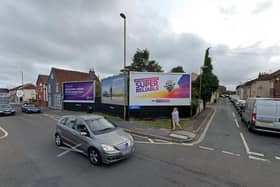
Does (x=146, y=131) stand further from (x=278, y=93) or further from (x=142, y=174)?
(x=278, y=93)

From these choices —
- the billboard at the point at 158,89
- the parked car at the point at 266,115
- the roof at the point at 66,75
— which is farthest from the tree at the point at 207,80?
the roof at the point at 66,75

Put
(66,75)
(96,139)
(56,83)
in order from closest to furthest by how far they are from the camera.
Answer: (96,139), (56,83), (66,75)

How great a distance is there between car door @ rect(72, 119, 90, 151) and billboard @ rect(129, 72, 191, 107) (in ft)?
25.8

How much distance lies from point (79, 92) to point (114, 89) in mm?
8503

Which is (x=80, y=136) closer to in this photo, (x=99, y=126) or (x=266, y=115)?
(x=99, y=126)

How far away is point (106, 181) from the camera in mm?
4238

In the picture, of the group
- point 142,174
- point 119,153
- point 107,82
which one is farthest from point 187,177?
point 107,82

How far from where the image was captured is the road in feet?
13.9

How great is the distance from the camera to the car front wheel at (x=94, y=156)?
5.19 metres

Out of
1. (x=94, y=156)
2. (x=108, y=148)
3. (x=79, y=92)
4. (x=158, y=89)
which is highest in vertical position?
(x=158, y=89)

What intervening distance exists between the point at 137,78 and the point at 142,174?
1018 cm

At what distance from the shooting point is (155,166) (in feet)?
16.9

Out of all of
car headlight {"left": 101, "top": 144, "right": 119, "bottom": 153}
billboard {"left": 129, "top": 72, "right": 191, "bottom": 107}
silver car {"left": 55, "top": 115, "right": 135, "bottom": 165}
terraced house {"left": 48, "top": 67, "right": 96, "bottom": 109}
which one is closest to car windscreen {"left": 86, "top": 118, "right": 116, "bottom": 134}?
A: silver car {"left": 55, "top": 115, "right": 135, "bottom": 165}

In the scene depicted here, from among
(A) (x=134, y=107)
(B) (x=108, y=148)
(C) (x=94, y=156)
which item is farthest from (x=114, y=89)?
(B) (x=108, y=148)
